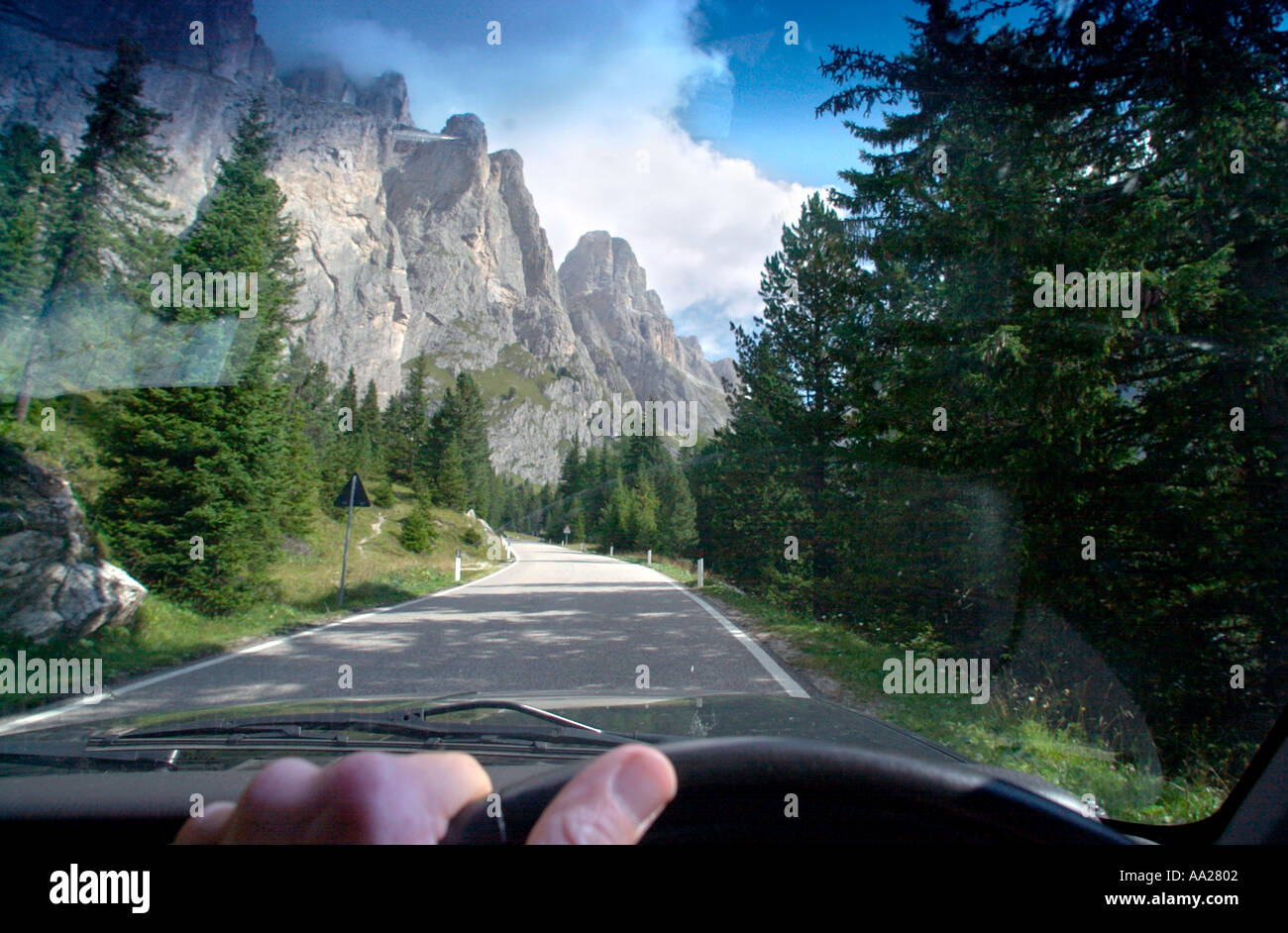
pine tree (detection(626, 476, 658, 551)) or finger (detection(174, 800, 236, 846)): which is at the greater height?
finger (detection(174, 800, 236, 846))

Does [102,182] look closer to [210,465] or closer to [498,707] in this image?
[210,465]

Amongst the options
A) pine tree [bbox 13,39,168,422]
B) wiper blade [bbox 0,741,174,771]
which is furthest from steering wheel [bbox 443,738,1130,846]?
pine tree [bbox 13,39,168,422]

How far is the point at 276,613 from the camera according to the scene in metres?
12.7

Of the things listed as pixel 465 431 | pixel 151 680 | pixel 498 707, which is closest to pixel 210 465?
pixel 151 680

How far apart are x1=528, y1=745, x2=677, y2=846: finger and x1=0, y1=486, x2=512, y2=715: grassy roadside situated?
7.14 meters

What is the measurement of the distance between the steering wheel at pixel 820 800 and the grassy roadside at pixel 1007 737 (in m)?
2.81

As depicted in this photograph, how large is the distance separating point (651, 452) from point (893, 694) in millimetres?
62208

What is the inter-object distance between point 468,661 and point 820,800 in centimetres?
751

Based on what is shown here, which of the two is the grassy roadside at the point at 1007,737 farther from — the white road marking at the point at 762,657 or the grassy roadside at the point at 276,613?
the grassy roadside at the point at 276,613

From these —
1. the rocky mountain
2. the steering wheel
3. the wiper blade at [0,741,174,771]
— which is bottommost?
the wiper blade at [0,741,174,771]

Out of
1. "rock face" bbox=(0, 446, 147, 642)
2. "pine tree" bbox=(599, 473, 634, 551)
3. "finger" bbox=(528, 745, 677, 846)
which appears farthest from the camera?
"pine tree" bbox=(599, 473, 634, 551)

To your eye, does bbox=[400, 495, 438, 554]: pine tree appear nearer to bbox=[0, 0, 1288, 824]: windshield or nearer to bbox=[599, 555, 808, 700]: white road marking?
bbox=[0, 0, 1288, 824]: windshield

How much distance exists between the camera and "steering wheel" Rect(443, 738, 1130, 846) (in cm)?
109
